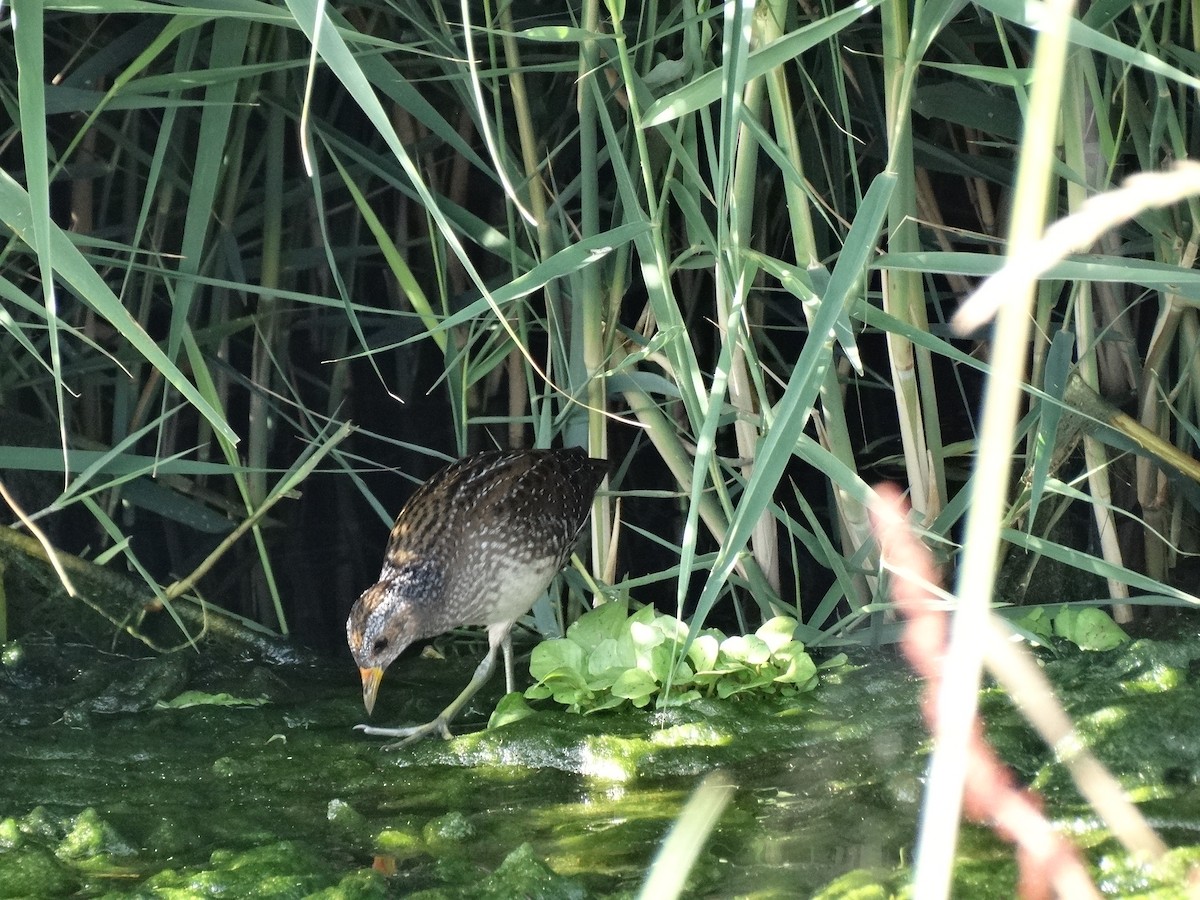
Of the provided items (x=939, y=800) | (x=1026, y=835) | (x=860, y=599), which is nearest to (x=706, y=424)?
(x=1026, y=835)

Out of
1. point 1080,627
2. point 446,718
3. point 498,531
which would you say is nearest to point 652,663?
point 446,718

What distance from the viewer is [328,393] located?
4.59 metres

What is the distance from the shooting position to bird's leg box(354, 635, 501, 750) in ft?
10.2

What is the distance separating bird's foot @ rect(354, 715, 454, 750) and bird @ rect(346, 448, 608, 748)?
212 millimetres

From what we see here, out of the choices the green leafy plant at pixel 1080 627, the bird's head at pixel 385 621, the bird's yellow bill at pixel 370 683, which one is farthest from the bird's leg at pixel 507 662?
the green leafy plant at pixel 1080 627

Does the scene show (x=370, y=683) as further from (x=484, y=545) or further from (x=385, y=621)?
(x=484, y=545)

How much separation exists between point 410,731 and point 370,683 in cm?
29

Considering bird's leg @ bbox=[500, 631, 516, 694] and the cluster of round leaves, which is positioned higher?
the cluster of round leaves

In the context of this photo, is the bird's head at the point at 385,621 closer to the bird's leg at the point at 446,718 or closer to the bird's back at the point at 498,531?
the bird's back at the point at 498,531

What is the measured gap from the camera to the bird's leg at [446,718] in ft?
10.2

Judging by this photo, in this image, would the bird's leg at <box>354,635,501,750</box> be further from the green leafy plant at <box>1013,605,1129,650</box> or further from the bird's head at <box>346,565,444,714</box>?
the green leafy plant at <box>1013,605,1129,650</box>

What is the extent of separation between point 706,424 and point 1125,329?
1676 millimetres

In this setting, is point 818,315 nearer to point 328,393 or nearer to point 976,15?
point 976,15

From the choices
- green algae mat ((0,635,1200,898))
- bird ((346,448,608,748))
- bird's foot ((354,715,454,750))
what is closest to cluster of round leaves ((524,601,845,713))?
green algae mat ((0,635,1200,898))
